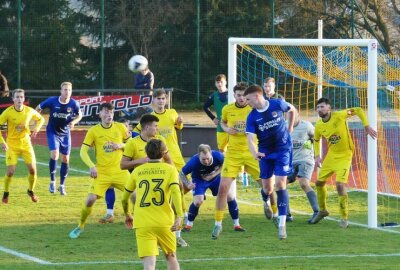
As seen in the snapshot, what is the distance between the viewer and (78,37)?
112 feet

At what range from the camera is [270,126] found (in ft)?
42.7

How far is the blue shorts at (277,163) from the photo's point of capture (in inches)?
516

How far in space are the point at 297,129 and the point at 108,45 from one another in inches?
763

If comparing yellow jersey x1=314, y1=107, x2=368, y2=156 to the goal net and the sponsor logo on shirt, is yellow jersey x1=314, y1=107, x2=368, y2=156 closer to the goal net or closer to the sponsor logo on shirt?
the sponsor logo on shirt

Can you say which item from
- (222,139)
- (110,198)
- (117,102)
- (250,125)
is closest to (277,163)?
(250,125)

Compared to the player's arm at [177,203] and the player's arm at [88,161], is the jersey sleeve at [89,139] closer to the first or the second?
the player's arm at [88,161]

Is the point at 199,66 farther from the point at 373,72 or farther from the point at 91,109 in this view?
the point at 373,72

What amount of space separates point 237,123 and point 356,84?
15.4 feet

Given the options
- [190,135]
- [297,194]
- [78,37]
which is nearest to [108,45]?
[78,37]

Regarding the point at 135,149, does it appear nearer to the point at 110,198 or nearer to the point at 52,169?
the point at 110,198

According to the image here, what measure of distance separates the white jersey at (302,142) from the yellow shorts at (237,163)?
55.4 inches

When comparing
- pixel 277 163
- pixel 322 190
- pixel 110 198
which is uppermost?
pixel 277 163

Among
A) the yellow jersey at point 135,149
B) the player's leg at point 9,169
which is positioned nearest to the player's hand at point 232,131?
the yellow jersey at point 135,149

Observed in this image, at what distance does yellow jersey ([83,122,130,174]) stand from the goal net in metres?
2.42
